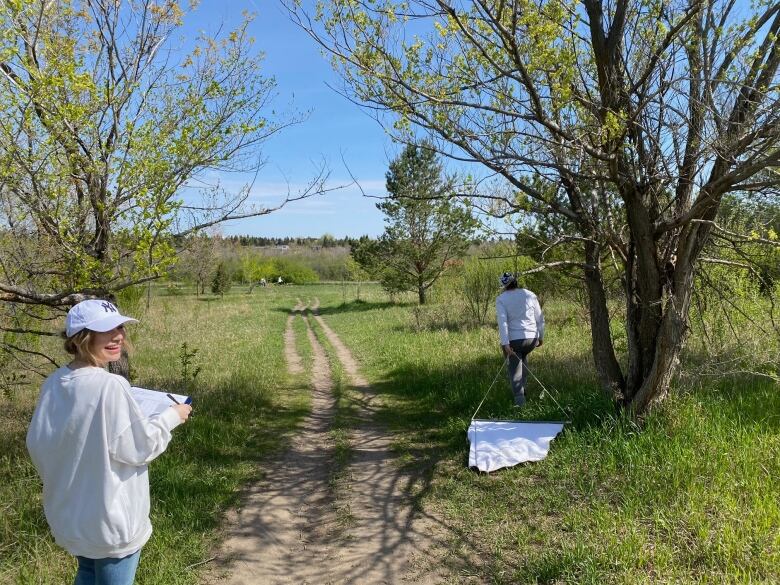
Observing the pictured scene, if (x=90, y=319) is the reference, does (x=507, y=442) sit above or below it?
below

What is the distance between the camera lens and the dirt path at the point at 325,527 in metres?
3.71

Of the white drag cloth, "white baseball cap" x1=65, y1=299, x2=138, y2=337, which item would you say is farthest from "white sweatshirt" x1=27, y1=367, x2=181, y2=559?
the white drag cloth

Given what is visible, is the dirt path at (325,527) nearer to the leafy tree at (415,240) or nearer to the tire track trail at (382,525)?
the tire track trail at (382,525)

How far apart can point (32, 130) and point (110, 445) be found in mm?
4584

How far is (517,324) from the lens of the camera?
22.6ft

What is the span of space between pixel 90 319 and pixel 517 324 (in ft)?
17.8

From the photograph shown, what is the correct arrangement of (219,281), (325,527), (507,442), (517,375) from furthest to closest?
(219,281)
(517,375)
(507,442)
(325,527)

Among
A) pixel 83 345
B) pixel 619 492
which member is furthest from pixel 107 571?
pixel 619 492

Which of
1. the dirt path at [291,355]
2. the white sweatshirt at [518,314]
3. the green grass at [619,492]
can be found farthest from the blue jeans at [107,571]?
the dirt path at [291,355]

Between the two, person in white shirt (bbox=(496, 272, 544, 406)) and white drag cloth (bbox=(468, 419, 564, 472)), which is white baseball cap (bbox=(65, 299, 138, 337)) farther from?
person in white shirt (bbox=(496, 272, 544, 406))

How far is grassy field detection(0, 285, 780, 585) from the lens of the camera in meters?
3.45

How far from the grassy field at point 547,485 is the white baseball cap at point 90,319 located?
81.6 inches

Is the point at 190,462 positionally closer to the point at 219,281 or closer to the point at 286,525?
the point at 286,525

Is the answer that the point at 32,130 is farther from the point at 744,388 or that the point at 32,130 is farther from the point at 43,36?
the point at 744,388
